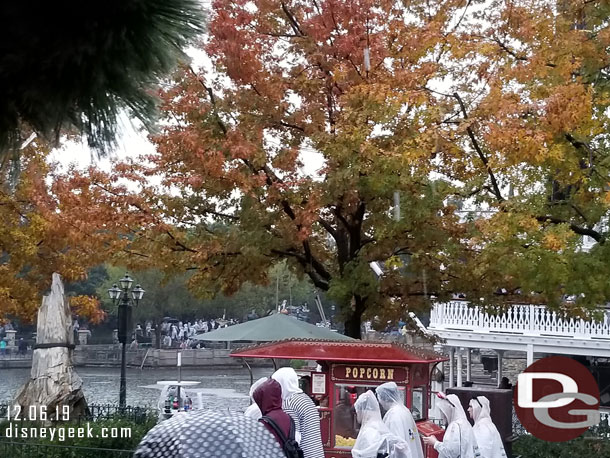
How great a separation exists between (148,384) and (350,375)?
1234 inches

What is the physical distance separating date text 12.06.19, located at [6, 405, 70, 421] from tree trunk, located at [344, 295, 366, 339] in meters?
5.32

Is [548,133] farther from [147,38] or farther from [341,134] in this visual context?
[147,38]

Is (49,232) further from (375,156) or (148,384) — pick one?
(148,384)

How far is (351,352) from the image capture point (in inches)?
449

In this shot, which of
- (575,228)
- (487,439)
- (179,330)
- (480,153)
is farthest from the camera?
(179,330)

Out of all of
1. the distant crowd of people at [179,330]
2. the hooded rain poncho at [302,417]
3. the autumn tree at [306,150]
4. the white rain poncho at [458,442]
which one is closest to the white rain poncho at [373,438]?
the white rain poncho at [458,442]

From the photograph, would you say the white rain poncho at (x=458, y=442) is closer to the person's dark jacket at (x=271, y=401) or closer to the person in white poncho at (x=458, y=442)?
the person in white poncho at (x=458, y=442)

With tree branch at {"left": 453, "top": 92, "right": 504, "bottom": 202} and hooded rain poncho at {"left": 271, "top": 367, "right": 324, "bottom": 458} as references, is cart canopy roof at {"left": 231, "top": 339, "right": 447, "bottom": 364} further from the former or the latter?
hooded rain poncho at {"left": 271, "top": 367, "right": 324, "bottom": 458}

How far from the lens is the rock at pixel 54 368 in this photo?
1400 centimetres

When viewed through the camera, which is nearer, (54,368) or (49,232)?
(54,368)

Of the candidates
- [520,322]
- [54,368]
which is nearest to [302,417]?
[54,368]

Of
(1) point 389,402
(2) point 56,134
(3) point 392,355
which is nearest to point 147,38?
(2) point 56,134

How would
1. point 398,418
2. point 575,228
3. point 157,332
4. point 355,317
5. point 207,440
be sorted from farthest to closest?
point 157,332 < point 355,317 < point 575,228 < point 398,418 < point 207,440

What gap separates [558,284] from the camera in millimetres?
12250
